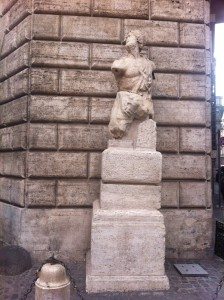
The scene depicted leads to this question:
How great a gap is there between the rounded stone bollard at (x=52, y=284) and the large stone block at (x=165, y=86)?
4.29m

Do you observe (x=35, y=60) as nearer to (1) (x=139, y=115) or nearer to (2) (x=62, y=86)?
(2) (x=62, y=86)

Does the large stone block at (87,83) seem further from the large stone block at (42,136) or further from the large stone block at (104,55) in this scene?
the large stone block at (42,136)

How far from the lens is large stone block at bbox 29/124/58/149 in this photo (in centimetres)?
663

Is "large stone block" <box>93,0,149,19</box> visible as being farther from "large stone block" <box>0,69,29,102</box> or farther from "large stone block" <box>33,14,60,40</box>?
"large stone block" <box>0,69,29,102</box>

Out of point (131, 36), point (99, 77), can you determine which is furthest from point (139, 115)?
point (99, 77)

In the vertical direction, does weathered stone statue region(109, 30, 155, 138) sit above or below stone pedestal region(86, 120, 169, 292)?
above

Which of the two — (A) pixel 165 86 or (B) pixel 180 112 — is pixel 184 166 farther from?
(A) pixel 165 86

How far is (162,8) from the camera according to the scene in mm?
7012

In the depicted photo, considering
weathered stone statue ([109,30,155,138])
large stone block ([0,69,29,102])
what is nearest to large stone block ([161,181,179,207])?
weathered stone statue ([109,30,155,138])

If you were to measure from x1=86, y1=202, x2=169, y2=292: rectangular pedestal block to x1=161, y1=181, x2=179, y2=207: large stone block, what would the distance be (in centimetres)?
176

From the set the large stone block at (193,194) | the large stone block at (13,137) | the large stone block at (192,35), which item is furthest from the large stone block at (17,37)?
the large stone block at (193,194)

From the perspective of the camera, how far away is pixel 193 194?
22.5 feet

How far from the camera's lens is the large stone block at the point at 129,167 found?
5.16m

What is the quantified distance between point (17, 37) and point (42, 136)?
235 centimetres
